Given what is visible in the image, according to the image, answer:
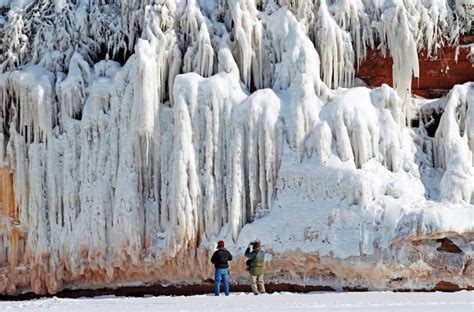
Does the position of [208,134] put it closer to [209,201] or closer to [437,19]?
[209,201]

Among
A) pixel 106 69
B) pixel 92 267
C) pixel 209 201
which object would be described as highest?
pixel 106 69

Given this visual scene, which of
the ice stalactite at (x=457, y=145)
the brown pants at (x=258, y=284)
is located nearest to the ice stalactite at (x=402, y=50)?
the ice stalactite at (x=457, y=145)

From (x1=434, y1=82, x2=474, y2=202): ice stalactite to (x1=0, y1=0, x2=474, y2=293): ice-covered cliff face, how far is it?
1.6 inches

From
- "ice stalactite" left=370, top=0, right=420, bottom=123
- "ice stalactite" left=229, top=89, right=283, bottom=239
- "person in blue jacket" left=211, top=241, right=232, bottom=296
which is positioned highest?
"ice stalactite" left=370, top=0, right=420, bottom=123

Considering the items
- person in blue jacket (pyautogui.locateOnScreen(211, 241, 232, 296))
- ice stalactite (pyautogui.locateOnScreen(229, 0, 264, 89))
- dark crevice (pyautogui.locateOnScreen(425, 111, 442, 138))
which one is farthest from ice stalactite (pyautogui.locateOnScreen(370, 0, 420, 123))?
person in blue jacket (pyautogui.locateOnScreen(211, 241, 232, 296))

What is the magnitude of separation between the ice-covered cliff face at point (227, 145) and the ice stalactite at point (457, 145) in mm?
41

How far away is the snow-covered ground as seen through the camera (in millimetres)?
14727

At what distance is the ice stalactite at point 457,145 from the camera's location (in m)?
20.3

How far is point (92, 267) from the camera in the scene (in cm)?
2172

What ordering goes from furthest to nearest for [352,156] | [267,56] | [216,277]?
[267,56], [352,156], [216,277]

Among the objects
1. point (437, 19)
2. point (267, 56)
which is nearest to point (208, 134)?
point (267, 56)

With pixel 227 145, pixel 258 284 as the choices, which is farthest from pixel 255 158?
pixel 258 284

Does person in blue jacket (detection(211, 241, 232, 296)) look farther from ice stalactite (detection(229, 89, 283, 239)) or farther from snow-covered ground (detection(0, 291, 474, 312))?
ice stalactite (detection(229, 89, 283, 239))

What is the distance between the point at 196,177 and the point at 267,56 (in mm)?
3261
